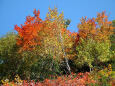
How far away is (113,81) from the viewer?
23.3 feet

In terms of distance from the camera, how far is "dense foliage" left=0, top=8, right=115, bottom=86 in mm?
14391

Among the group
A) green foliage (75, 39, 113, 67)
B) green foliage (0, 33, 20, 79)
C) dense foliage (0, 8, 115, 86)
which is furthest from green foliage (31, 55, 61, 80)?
green foliage (75, 39, 113, 67)

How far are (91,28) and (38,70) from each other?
946cm

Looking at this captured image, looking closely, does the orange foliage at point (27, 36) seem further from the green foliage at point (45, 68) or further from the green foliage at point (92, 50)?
the green foliage at point (92, 50)

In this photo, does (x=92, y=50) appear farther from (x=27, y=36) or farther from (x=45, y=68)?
(x=27, y=36)

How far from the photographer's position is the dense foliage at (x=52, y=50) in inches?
567

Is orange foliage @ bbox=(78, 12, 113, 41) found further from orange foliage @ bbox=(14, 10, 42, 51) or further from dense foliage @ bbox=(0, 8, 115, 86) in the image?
orange foliage @ bbox=(14, 10, 42, 51)

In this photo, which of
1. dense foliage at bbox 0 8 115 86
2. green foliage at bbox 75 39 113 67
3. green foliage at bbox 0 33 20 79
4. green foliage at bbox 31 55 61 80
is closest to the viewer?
dense foliage at bbox 0 8 115 86

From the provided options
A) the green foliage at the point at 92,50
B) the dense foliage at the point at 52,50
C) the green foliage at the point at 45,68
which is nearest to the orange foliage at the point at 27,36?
the dense foliage at the point at 52,50

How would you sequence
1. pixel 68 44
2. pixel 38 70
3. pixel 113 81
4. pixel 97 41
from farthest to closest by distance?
pixel 38 70, pixel 97 41, pixel 68 44, pixel 113 81

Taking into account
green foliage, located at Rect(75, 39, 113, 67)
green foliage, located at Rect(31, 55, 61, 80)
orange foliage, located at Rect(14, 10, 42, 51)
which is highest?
orange foliage, located at Rect(14, 10, 42, 51)

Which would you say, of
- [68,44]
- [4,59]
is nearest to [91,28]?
[68,44]

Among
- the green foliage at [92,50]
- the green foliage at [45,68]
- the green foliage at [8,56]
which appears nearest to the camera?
the green foliage at [92,50]

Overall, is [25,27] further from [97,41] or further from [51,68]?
[97,41]
